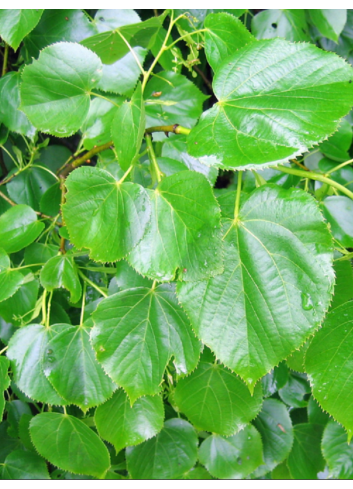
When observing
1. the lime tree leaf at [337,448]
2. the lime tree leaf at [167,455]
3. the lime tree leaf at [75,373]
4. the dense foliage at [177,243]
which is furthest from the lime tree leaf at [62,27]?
the lime tree leaf at [337,448]

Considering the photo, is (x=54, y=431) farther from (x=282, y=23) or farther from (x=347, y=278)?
(x=282, y=23)

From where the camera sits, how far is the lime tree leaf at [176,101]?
639 mm

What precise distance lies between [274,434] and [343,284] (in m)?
0.53

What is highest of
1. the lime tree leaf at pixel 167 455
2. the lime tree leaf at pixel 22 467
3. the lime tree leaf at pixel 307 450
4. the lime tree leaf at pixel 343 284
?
the lime tree leaf at pixel 343 284

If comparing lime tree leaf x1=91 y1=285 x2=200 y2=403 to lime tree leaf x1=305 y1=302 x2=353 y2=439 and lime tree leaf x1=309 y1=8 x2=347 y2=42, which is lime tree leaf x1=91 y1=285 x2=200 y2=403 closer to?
lime tree leaf x1=305 y1=302 x2=353 y2=439

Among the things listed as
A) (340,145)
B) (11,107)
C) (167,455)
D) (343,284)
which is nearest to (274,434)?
(167,455)

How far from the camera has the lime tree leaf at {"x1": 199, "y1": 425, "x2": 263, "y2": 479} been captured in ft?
2.65

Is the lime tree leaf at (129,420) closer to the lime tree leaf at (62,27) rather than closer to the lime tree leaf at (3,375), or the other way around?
the lime tree leaf at (3,375)

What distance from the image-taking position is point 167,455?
77cm

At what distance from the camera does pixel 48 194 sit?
749mm

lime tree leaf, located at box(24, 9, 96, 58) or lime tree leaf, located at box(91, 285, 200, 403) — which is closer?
lime tree leaf, located at box(91, 285, 200, 403)

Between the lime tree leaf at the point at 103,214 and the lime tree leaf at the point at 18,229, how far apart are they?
285 millimetres

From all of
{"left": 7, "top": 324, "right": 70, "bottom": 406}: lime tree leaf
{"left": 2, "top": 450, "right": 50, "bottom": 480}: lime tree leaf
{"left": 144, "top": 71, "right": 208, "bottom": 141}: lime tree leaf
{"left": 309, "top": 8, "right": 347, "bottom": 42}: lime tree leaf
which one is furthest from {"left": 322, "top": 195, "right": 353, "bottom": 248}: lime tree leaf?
{"left": 2, "top": 450, "right": 50, "bottom": 480}: lime tree leaf

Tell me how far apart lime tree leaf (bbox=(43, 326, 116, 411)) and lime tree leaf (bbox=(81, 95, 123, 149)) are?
300mm
